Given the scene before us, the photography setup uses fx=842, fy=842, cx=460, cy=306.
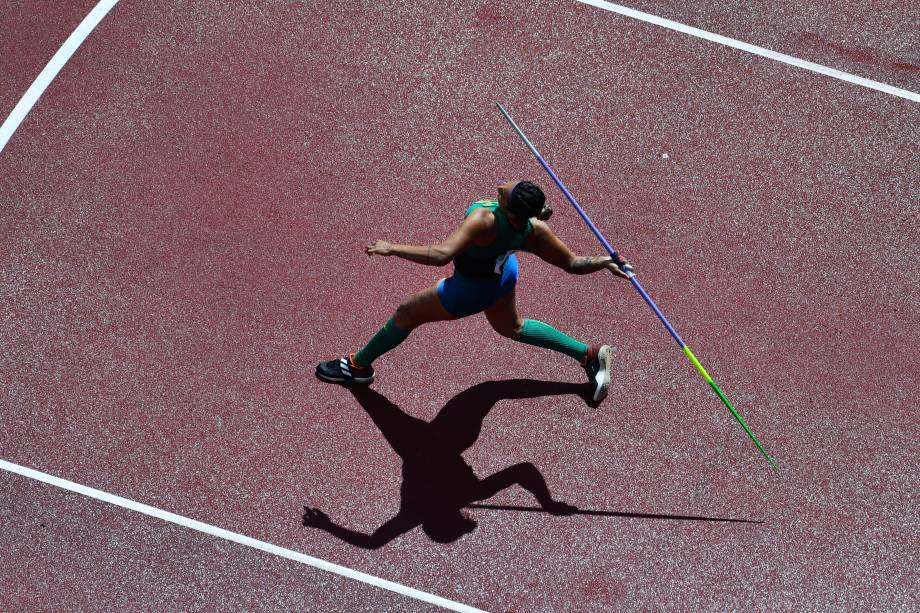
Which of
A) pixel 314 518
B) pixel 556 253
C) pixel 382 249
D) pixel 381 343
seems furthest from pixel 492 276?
pixel 314 518

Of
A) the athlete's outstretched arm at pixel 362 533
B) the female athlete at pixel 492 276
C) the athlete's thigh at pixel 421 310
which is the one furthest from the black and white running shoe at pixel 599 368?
the athlete's outstretched arm at pixel 362 533

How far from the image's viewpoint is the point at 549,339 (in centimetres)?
618

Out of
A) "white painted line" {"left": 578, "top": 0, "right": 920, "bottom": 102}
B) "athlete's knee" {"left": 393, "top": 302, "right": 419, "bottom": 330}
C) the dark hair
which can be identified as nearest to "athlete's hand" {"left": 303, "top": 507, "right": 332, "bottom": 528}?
"athlete's knee" {"left": 393, "top": 302, "right": 419, "bottom": 330}

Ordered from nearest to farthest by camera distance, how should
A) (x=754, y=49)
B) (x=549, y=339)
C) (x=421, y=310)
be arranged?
(x=421, y=310) < (x=549, y=339) < (x=754, y=49)

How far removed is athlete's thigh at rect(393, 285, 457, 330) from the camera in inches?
224

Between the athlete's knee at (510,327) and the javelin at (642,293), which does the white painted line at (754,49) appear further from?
the athlete's knee at (510,327)

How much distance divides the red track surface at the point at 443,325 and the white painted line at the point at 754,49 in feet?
0.33

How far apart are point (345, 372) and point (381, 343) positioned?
1.59 feet

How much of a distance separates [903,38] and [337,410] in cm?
628

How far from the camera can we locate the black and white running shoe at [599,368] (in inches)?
245

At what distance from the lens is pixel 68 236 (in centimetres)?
692

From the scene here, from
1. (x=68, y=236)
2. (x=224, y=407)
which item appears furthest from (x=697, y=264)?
(x=68, y=236)

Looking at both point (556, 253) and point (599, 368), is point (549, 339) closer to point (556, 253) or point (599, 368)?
point (599, 368)

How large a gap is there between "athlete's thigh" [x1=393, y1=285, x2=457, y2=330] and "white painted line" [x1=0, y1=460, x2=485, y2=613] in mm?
1825
